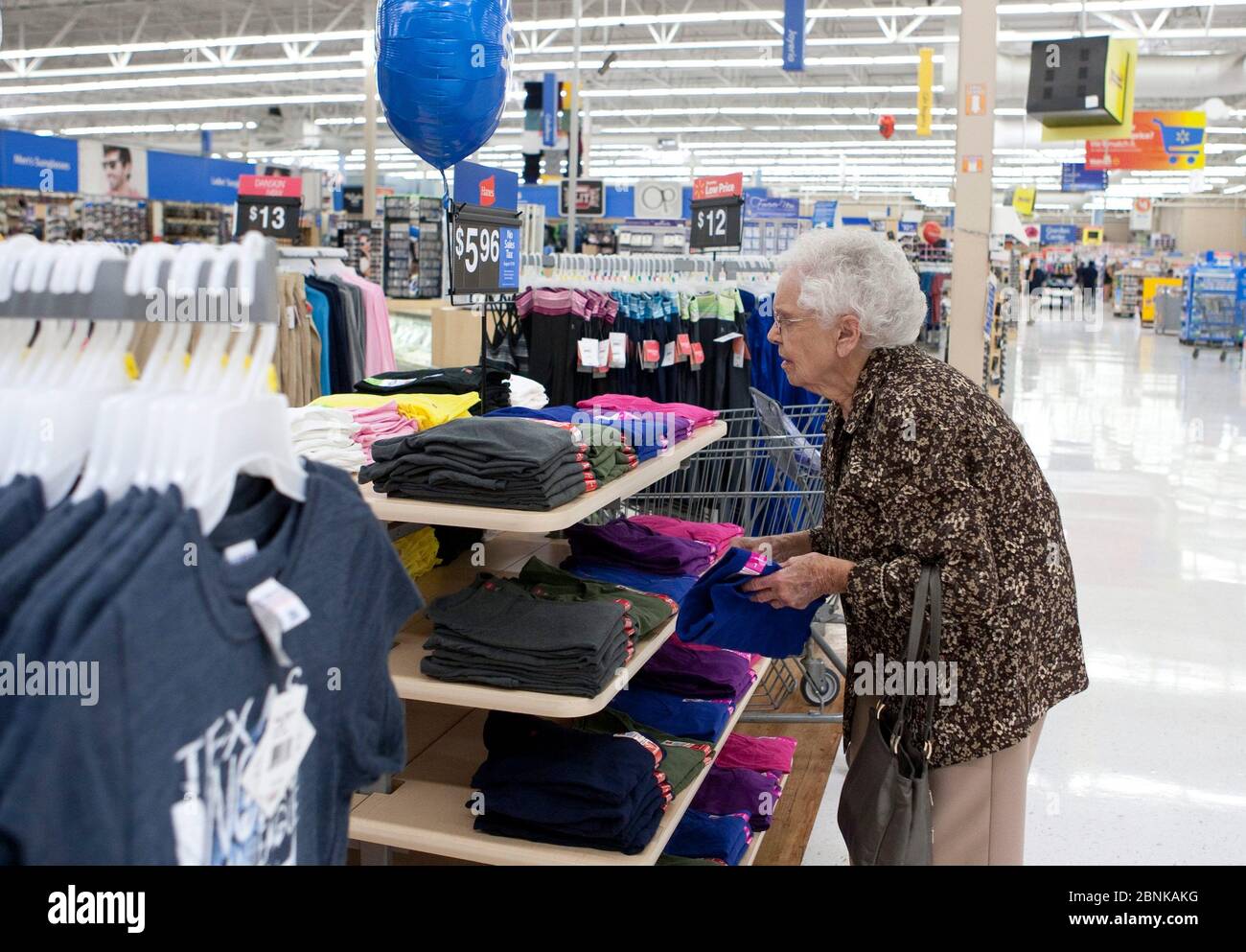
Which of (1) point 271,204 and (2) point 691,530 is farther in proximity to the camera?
(1) point 271,204

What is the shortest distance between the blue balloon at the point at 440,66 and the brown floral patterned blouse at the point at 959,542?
6.36 feet

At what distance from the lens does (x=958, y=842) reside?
2314 mm

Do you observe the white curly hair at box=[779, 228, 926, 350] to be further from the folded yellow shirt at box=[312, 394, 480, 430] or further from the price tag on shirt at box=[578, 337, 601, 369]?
the price tag on shirt at box=[578, 337, 601, 369]

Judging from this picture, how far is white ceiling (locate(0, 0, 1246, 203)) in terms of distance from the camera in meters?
19.4

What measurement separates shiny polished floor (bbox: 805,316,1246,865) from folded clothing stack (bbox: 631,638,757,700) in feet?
2.53

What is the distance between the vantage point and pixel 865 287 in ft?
7.44

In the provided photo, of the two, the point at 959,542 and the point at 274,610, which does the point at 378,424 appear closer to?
the point at 959,542

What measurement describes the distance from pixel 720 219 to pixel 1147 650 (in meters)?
3.83

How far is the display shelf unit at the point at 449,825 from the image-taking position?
226 centimetres

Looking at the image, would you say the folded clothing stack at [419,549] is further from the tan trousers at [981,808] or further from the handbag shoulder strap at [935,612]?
→ the handbag shoulder strap at [935,612]

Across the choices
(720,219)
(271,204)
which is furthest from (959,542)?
(271,204)

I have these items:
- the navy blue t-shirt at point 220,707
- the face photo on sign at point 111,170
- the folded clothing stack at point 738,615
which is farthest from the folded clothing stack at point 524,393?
the face photo on sign at point 111,170
